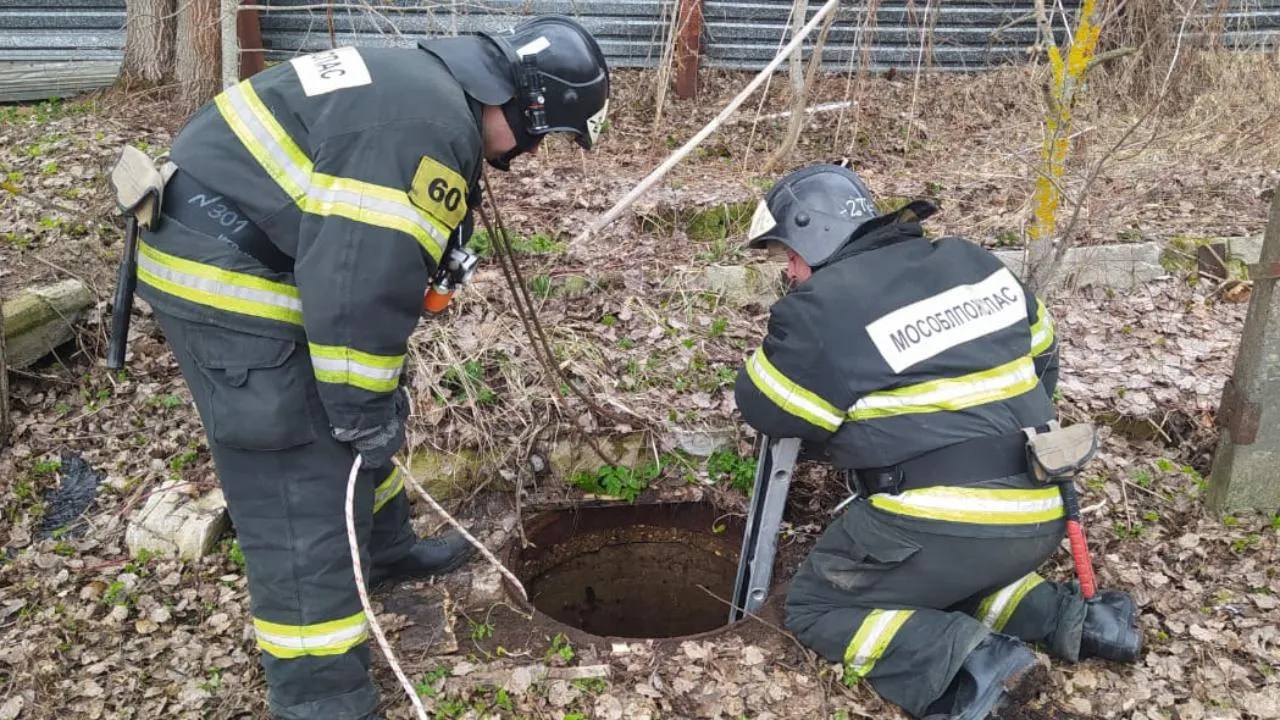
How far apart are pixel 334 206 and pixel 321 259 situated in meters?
0.15

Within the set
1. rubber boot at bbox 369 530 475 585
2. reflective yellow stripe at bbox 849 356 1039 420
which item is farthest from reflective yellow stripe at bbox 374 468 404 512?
reflective yellow stripe at bbox 849 356 1039 420

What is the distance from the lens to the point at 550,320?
5.25m

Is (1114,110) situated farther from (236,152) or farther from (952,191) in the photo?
(236,152)

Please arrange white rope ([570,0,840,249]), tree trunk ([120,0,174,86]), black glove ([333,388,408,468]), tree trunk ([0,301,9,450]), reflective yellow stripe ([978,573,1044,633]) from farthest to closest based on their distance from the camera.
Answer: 1. tree trunk ([120,0,174,86])
2. white rope ([570,0,840,249])
3. tree trunk ([0,301,9,450])
4. reflective yellow stripe ([978,573,1044,633])
5. black glove ([333,388,408,468])

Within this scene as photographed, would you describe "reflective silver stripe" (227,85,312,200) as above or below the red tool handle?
above

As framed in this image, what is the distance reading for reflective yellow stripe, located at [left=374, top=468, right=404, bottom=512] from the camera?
3693 mm

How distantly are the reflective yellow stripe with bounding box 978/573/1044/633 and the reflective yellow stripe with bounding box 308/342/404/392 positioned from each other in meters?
2.39

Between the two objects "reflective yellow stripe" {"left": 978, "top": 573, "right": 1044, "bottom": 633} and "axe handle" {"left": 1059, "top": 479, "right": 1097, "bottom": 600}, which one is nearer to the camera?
"axe handle" {"left": 1059, "top": 479, "right": 1097, "bottom": 600}

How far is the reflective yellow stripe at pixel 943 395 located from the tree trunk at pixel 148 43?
6575 mm

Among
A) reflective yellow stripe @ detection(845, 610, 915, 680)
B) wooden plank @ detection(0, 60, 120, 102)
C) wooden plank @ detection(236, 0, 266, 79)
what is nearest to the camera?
reflective yellow stripe @ detection(845, 610, 915, 680)

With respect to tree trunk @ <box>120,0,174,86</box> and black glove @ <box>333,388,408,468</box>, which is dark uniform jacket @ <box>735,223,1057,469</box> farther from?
tree trunk @ <box>120,0,174,86</box>

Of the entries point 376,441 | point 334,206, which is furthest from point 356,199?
point 376,441

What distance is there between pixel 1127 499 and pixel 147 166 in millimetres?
4245

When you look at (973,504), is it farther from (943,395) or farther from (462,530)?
(462,530)
